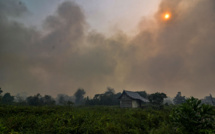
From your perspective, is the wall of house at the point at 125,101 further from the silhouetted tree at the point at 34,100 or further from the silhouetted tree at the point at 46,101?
the silhouetted tree at the point at 34,100

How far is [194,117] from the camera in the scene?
8969 millimetres

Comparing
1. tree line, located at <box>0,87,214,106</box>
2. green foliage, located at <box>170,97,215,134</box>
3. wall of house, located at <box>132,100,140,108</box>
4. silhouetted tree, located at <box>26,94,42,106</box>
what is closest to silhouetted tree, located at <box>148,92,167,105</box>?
tree line, located at <box>0,87,214,106</box>

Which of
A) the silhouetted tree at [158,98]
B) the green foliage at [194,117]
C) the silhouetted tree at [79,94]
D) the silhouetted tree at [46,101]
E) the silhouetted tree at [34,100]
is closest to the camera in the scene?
the green foliage at [194,117]

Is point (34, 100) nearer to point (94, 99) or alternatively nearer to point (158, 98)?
point (94, 99)

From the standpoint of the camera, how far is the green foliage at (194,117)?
8570 millimetres

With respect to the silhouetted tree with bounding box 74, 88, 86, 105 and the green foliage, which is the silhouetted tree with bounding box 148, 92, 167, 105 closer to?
the green foliage

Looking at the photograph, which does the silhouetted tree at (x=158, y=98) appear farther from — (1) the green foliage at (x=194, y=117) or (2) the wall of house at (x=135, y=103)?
(1) the green foliage at (x=194, y=117)

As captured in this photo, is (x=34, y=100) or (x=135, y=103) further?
(x=34, y=100)

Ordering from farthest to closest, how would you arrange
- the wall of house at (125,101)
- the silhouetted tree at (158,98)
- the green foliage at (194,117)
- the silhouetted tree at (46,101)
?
the silhouetted tree at (46,101) → the wall of house at (125,101) → the silhouetted tree at (158,98) → the green foliage at (194,117)

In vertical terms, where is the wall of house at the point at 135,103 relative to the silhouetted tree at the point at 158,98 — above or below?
below

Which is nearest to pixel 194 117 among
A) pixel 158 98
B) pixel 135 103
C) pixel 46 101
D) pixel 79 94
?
pixel 158 98

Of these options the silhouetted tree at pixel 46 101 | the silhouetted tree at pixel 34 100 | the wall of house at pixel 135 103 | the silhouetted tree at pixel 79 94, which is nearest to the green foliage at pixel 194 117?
the wall of house at pixel 135 103

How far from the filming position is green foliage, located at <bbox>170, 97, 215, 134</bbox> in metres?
8.57

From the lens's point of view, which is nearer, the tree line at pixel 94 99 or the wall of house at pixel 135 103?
the tree line at pixel 94 99
